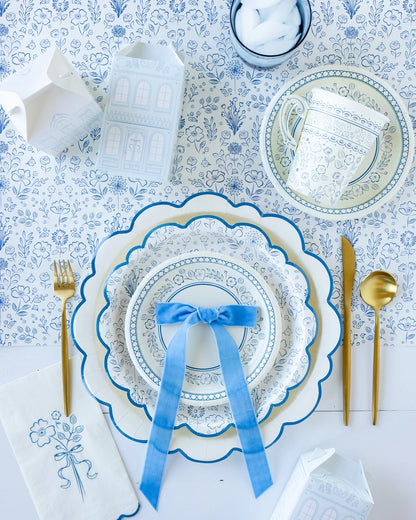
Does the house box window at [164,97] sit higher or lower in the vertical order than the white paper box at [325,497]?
higher

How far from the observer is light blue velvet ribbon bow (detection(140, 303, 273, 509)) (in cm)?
77

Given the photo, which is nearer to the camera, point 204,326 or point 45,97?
point 45,97

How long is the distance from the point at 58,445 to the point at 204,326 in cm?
32

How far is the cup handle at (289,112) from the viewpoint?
75 cm

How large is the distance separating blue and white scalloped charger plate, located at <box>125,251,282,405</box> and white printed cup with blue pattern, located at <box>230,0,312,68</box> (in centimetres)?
32

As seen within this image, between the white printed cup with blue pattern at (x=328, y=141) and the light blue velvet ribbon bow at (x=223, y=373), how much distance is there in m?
0.22

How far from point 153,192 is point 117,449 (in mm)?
439

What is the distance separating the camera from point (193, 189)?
0.83 m

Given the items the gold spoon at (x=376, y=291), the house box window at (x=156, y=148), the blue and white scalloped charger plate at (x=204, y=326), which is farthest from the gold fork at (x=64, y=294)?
the gold spoon at (x=376, y=291)

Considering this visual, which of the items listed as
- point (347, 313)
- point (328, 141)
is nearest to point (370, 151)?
point (328, 141)

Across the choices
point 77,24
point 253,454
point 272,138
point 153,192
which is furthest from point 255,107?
point 253,454

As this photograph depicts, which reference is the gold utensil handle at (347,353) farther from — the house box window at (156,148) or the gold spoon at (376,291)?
the house box window at (156,148)

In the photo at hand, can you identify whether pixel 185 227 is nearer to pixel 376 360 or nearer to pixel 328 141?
pixel 328 141

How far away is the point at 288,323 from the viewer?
81 cm
